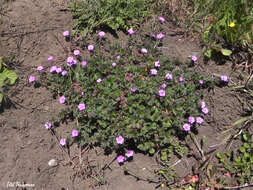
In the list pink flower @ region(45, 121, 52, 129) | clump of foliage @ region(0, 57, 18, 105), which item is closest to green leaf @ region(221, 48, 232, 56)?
pink flower @ region(45, 121, 52, 129)

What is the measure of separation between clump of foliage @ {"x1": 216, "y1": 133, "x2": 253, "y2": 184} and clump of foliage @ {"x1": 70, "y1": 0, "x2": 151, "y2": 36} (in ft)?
7.07

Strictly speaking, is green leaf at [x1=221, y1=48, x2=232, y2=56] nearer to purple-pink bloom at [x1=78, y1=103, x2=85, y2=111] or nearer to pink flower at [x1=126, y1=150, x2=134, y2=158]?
pink flower at [x1=126, y1=150, x2=134, y2=158]

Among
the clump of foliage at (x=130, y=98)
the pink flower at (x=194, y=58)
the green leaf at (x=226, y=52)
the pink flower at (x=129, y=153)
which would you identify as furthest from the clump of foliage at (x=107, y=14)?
the pink flower at (x=129, y=153)

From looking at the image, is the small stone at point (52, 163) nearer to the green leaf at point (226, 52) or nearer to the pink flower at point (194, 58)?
the pink flower at point (194, 58)

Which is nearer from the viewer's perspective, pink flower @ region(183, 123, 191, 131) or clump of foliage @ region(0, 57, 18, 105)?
pink flower @ region(183, 123, 191, 131)

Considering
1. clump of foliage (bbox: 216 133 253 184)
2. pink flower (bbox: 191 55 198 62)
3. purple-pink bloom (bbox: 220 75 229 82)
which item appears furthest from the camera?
pink flower (bbox: 191 55 198 62)

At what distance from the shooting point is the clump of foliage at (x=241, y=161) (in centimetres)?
266

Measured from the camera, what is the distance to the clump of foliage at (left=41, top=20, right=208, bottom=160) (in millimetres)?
2736

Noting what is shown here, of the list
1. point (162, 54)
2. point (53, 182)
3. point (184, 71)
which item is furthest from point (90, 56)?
point (53, 182)

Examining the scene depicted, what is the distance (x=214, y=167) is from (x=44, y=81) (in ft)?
7.66

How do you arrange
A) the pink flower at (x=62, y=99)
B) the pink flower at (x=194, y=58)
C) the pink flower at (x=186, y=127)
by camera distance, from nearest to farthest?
1. the pink flower at (x=186, y=127)
2. the pink flower at (x=62, y=99)
3. the pink flower at (x=194, y=58)

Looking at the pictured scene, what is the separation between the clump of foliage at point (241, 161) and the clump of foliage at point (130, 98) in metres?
0.51

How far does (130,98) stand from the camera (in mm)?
2840

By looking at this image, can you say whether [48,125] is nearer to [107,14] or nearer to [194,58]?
[107,14]
